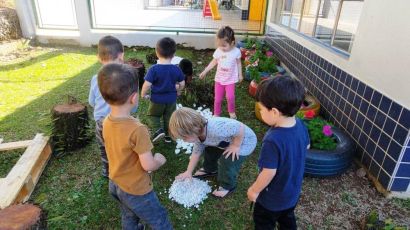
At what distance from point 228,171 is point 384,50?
1.84 metres

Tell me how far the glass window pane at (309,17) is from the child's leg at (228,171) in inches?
123

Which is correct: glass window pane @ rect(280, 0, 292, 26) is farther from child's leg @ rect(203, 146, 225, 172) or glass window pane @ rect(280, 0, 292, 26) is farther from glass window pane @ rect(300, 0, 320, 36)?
child's leg @ rect(203, 146, 225, 172)

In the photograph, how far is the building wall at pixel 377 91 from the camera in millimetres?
2457

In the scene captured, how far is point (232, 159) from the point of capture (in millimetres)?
2367

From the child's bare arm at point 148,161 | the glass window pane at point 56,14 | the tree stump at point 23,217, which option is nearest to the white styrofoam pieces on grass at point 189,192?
the child's bare arm at point 148,161

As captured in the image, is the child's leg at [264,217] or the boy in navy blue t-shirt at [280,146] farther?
the child's leg at [264,217]

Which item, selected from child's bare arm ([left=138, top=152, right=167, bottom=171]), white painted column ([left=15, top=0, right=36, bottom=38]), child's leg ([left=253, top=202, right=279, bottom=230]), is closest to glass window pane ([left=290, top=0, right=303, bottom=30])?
child's leg ([left=253, top=202, right=279, bottom=230])

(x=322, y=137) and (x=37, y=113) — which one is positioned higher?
(x=322, y=137)

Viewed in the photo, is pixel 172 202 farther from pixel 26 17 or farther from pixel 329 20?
pixel 26 17

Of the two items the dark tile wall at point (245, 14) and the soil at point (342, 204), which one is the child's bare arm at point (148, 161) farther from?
the dark tile wall at point (245, 14)

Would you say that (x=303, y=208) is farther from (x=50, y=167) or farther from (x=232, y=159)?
(x=50, y=167)

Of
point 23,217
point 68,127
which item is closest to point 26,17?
point 68,127

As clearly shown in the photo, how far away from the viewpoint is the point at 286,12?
20.5 ft

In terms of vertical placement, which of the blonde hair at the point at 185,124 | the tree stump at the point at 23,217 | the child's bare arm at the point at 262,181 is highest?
the blonde hair at the point at 185,124
